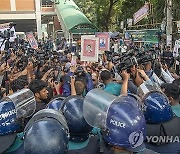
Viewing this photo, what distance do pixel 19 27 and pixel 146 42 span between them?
32597 mm

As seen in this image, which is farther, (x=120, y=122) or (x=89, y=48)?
(x=89, y=48)

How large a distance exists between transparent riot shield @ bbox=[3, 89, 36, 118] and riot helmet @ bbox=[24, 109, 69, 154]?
0.62m

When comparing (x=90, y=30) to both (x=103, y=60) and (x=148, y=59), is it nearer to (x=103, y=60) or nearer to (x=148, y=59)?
(x=103, y=60)

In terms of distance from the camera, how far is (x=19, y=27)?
47.2 m

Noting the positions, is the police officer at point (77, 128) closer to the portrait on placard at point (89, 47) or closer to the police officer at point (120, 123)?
the police officer at point (120, 123)

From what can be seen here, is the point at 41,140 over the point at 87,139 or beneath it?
over

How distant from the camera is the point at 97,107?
2.47 m

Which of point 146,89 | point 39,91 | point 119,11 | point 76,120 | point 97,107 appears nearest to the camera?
point 97,107

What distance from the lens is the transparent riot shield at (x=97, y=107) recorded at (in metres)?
2.39

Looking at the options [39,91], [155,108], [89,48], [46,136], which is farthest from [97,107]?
[89,48]

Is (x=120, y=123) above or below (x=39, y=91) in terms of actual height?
above

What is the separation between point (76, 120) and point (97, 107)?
0.27 meters

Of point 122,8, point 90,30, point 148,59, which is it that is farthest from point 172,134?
point 122,8

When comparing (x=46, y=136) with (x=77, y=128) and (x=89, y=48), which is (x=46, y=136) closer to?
(x=77, y=128)
